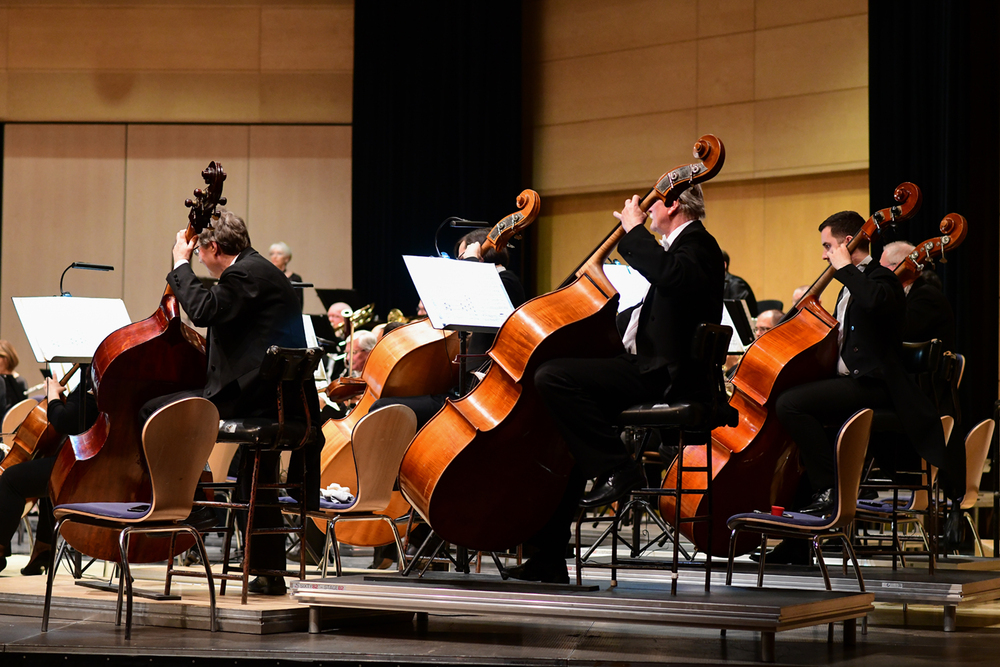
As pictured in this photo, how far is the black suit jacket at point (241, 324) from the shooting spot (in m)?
4.13

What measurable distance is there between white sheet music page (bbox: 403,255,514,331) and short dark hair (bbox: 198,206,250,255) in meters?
0.76

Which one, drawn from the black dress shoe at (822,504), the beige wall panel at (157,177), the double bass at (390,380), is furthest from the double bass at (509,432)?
the beige wall panel at (157,177)

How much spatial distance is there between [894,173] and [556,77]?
325cm

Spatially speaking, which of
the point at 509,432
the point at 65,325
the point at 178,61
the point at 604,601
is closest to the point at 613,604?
the point at 604,601

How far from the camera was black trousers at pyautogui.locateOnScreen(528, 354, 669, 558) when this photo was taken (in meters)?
3.54

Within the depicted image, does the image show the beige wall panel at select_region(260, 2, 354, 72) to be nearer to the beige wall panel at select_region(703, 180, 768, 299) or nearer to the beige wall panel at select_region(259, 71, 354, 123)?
the beige wall panel at select_region(259, 71, 354, 123)

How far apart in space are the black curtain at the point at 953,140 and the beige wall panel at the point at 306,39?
4.67 metres

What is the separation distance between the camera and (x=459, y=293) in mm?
3961

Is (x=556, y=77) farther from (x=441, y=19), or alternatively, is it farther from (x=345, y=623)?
(x=345, y=623)

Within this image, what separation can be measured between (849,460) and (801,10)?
5.56m

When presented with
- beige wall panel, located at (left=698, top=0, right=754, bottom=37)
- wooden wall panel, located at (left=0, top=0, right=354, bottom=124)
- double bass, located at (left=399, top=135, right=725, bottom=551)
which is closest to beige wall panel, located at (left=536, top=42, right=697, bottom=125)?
beige wall panel, located at (left=698, top=0, right=754, bottom=37)

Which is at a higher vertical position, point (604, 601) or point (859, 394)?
point (859, 394)

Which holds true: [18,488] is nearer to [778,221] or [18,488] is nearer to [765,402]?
[765,402]

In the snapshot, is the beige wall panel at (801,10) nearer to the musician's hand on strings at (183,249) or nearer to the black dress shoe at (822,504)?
the black dress shoe at (822,504)
